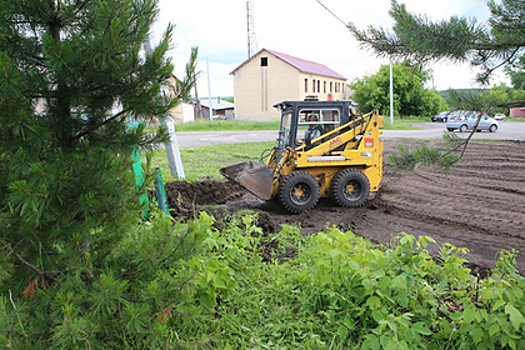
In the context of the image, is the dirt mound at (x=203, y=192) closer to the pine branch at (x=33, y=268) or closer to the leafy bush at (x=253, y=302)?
the leafy bush at (x=253, y=302)

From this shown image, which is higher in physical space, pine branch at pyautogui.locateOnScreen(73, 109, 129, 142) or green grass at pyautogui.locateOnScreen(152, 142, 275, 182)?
pine branch at pyautogui.locateOnScreen(73, 109, 129, 142)

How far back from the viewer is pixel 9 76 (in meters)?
1.77

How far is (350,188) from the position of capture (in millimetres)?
Answer: 7895

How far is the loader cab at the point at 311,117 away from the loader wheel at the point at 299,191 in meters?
0.76

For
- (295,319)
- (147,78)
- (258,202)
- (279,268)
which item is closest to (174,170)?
(258,202)

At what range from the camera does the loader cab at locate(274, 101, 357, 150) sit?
7770 mm

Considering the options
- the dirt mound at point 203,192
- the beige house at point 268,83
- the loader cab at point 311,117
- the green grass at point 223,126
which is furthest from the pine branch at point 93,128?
the beige house at point 268,83

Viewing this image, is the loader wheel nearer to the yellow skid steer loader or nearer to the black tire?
the yellow skid steer loader

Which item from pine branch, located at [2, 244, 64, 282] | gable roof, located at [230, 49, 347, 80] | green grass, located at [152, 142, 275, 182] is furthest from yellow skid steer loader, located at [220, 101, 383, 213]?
gable roof, located at [230, 49, 347, 80]

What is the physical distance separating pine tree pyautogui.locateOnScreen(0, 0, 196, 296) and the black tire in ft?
18.5

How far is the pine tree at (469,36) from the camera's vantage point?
2836 millimetres

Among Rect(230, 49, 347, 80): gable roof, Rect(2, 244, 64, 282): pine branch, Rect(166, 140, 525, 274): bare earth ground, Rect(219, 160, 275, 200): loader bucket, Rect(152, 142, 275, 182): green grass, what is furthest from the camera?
Rect(230, 49, 347, 80): gable roof

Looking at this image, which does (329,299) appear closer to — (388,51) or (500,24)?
(388,51)

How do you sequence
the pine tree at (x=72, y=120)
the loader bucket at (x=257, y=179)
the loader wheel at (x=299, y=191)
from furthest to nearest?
the loader wheel at (x=299, y=191), the loader bucket at (x=257, y=179), the pine tree at (x=72, y=120)
